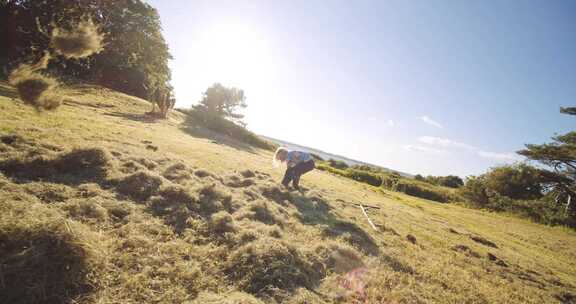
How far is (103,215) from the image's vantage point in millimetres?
4402

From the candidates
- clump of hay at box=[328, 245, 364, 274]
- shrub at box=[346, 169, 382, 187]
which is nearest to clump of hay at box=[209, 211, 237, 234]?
clump of hay at box=[328, 245, 364, 274]

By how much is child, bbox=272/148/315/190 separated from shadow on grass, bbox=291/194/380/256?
1204mm

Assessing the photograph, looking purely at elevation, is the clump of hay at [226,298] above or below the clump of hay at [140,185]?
below

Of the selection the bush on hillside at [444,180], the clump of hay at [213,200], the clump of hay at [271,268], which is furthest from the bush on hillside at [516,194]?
the clump of hay at [213,200]

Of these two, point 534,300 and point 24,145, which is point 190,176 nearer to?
point 24,145

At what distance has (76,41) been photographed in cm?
709

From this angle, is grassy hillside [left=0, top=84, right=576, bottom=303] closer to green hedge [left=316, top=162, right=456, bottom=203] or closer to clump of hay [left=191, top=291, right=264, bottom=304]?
clump of hay [left=191, top=291, right=264, bottom=304]

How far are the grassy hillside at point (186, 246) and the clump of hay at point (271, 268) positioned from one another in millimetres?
20

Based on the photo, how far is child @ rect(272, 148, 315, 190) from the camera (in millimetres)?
10867

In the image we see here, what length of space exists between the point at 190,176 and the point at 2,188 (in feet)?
13.6

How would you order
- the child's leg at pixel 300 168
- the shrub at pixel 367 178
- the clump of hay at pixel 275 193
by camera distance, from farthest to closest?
the shrub at pixel 367 178, the child's leg at pixel 300 168, the clump of hay at pixel 275 193

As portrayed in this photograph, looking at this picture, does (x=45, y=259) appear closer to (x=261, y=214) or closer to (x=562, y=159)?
(x=261, y=214)

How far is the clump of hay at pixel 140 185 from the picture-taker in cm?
573

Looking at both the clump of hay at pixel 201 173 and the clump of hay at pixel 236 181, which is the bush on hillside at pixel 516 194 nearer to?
the clump of hay at pixel 236 181
